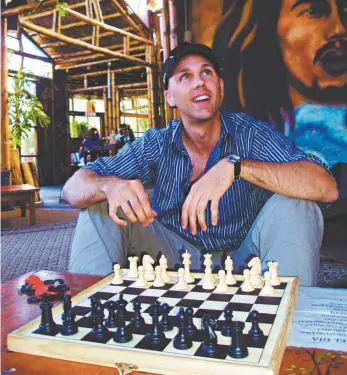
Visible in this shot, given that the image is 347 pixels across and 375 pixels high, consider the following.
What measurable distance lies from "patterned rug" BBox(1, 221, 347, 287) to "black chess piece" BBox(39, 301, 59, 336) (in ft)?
6.33

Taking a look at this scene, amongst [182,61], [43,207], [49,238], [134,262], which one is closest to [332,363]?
[134,262]

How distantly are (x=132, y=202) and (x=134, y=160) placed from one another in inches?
19.7

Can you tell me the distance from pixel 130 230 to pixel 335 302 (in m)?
0.83

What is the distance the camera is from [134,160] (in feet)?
6.05

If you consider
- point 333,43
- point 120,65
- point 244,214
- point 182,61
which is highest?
point 120,65

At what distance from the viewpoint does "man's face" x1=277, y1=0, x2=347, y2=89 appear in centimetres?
416

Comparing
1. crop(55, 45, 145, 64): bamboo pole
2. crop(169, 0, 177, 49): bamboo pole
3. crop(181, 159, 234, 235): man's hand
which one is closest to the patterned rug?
crop(181, 159, 234, 235): man's hand

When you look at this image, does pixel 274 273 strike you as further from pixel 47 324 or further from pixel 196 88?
pixel 196 88

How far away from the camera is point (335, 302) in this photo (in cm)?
106

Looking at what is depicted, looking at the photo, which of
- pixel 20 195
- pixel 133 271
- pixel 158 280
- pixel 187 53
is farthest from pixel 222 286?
pixel 20 195

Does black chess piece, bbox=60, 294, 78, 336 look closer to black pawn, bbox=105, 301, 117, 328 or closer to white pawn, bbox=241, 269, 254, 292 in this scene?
black pawn, bbox=105, 301, 117, 328

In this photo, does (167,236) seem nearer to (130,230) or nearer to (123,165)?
(130,230)

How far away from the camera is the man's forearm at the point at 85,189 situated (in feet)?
5.12

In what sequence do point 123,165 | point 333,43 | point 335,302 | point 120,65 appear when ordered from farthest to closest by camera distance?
point 120,65, point 333,43, point 123,165, point 335,302
